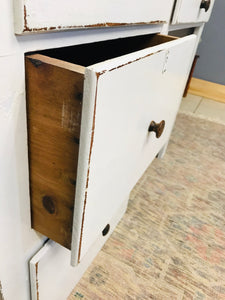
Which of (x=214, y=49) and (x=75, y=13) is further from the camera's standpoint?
(x=214, y=49)

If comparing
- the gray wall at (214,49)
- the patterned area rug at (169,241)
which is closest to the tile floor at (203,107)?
the gray wall at (214,49)

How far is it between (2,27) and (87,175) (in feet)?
0.55

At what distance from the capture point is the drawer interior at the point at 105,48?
0.56 metres

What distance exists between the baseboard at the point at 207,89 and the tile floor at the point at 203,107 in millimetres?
44

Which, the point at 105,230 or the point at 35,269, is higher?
the point at 35,269

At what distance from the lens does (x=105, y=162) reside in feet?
1.11

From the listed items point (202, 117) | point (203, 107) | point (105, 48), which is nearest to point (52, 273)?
point (105, 48)

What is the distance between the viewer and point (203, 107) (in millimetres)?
1799

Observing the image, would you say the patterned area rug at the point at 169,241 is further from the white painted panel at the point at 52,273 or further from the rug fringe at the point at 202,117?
the rug fringe at the point at 202,117

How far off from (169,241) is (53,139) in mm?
604

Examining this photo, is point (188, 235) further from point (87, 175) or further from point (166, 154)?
point (87, 175)

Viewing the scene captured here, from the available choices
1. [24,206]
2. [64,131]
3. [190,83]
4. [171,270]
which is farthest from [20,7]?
[190,83]

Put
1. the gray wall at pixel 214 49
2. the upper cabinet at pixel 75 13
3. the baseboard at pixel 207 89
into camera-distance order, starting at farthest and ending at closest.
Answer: the baseboard at pixel 207 89 < the gray wall at pixel 214 49 < the upper cabinet at pixel 75 13

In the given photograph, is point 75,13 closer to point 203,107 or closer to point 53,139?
point 53,139
